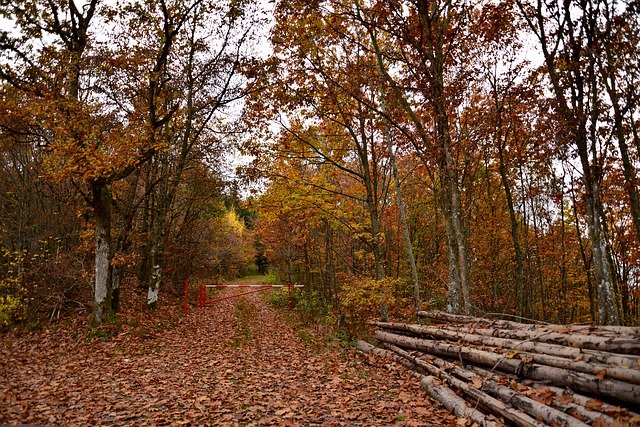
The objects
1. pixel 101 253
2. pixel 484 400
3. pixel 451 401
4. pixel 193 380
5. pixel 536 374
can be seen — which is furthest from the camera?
pixel 101 253

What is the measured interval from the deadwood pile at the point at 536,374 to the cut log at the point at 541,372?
0.01 metres

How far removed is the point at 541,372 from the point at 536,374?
12 centimetres

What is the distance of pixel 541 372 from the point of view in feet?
18.9

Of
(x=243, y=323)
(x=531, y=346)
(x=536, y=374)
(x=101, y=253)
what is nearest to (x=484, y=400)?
(x=536, y=374)

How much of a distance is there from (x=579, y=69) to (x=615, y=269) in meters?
11.8

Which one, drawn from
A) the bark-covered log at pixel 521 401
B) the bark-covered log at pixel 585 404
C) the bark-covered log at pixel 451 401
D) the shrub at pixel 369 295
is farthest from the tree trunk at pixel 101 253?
the bark-covered log at pixel 585 404

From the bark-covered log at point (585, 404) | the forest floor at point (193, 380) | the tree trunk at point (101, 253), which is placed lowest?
the forest floor at point (193, 380)

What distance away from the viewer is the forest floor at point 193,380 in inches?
233

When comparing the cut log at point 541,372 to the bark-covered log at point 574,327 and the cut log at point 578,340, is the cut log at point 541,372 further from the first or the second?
the bark-covered log at point 574,327

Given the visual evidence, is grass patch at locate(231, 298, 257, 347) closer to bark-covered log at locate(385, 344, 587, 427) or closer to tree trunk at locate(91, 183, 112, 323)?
tree trunk at locate(91, 183, 112, 323)

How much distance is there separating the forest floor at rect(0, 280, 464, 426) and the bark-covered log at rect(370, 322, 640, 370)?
3.77 feet

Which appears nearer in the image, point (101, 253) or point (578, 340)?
point (578, 340)

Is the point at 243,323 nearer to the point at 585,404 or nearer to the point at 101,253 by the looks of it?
the point at 101,253

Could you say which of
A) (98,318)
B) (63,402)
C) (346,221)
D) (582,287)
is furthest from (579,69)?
(582,287)
